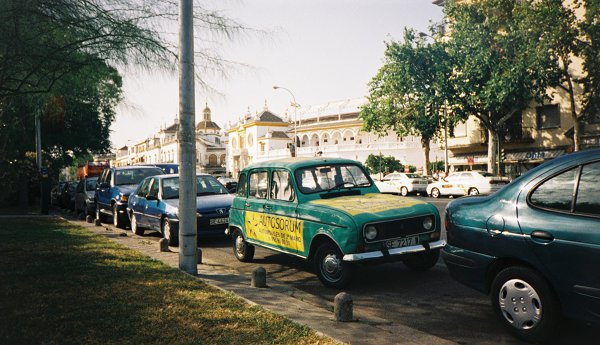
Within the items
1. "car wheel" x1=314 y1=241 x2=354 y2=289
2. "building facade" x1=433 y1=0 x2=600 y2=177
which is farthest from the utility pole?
"building facade" x1=433 y1=0 x2=600 y2=177

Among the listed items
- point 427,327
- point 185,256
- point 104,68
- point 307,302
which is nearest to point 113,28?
point 104,68

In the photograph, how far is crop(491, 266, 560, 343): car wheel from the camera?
417cm

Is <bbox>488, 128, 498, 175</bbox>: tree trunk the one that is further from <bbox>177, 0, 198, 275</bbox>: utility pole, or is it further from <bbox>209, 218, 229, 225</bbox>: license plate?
<bbox>177, 0, 198, 275</bbox>: utility pole

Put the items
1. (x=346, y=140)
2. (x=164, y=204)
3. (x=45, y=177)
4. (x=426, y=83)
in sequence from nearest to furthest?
(x=164, y=204) → (x=45, y=177) → (x=426, y=83) → (x=346, y=140)

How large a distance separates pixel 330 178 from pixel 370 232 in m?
1.63

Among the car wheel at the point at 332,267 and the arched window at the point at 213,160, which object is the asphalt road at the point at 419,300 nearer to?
the car wheel at the point at 332,267

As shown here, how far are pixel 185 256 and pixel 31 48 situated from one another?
3636mm

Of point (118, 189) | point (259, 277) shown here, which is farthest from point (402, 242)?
point (118, 189)

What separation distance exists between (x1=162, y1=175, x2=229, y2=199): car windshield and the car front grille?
6.76 metres

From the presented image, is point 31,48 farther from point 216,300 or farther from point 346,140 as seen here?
point 346,140

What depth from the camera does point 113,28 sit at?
6457 mm

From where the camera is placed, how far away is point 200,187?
40.6 feet

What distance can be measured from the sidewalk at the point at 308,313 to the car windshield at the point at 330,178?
1551 millimetres

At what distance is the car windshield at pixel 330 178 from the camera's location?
294 inches
